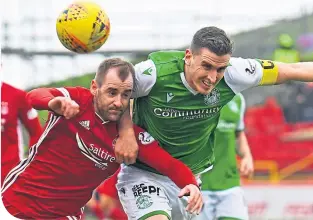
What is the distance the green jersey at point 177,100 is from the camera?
6.54m

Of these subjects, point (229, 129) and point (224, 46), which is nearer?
point (224, 46)

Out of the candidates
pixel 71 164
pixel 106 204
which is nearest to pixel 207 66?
pixel 71 164

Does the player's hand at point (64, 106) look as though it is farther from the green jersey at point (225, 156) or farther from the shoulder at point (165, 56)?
the green jersey at point (225, 156)

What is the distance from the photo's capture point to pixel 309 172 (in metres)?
18.0

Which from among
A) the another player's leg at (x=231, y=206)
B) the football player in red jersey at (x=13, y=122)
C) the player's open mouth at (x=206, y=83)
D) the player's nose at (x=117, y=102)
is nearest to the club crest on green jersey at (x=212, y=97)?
the player's open mouth at (x=206, y=83)

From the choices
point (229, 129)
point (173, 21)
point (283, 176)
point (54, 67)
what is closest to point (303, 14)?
point (173, 21)

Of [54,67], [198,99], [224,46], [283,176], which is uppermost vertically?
[224,46]

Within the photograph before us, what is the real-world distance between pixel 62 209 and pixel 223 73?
64.2 inches

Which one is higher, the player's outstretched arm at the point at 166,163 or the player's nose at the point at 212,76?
the player's nose at the point at 212,76

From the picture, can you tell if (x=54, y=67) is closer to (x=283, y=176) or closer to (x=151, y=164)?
(x=283, y=176)

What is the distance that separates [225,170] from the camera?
9945 mm

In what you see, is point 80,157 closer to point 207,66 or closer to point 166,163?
point 166,163

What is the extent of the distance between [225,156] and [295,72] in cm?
339

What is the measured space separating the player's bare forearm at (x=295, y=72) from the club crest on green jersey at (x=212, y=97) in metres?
0.51
